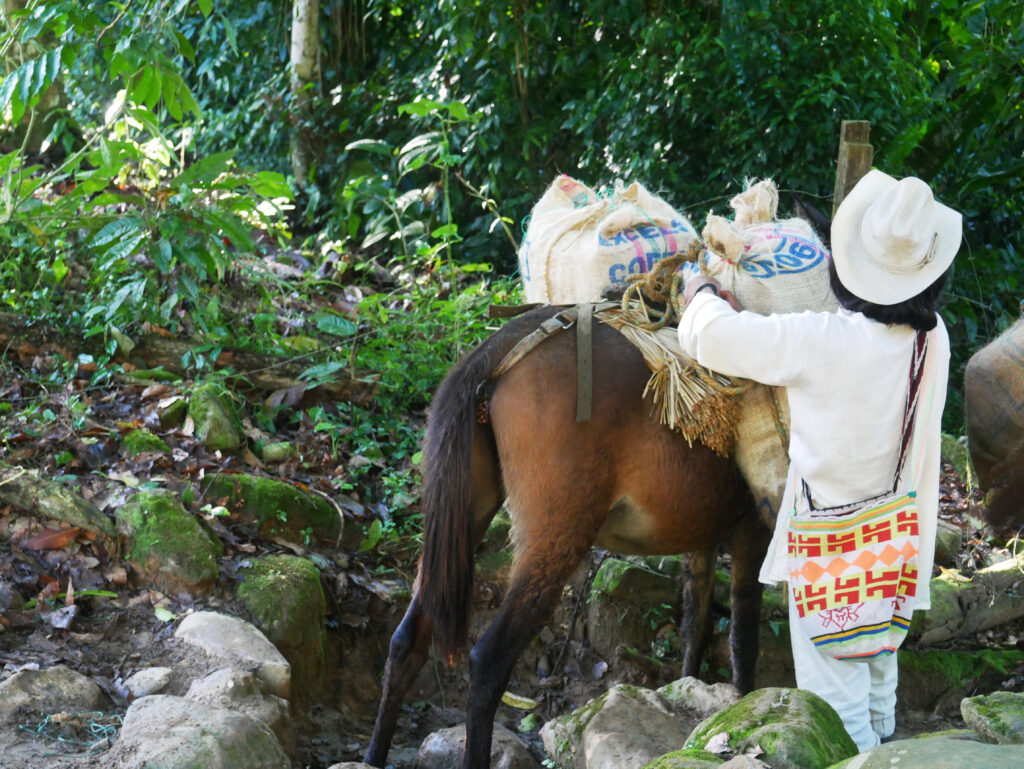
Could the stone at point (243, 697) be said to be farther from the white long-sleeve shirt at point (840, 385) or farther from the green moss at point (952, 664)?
the green moss at point (952, 664)

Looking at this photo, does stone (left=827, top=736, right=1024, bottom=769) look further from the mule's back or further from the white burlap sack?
the white burlap sack

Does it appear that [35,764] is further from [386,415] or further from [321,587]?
[386,415]

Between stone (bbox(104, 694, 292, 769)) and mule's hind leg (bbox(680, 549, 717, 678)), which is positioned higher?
stone (bbox(104, 694, 292, 769))

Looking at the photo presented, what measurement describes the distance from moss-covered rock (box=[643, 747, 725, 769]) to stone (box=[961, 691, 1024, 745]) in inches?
25.4

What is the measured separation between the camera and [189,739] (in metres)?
2.70

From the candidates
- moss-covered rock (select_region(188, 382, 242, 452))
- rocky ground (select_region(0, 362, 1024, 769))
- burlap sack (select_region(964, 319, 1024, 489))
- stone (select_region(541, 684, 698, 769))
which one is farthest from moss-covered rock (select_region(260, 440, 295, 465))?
burlap sack (select_region(964, 319, 1024, 489))

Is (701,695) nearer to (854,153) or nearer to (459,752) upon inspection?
(459,752)

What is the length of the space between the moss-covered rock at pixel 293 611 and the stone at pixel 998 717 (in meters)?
2.35

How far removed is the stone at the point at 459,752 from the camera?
340 cm

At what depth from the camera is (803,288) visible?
316 centimetres

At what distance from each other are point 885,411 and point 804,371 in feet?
0.87

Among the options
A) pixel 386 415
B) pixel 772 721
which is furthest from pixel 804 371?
pixel 386 415

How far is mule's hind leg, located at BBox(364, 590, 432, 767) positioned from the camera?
3234 millimetres

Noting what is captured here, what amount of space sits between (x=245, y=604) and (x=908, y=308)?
8.48ft
